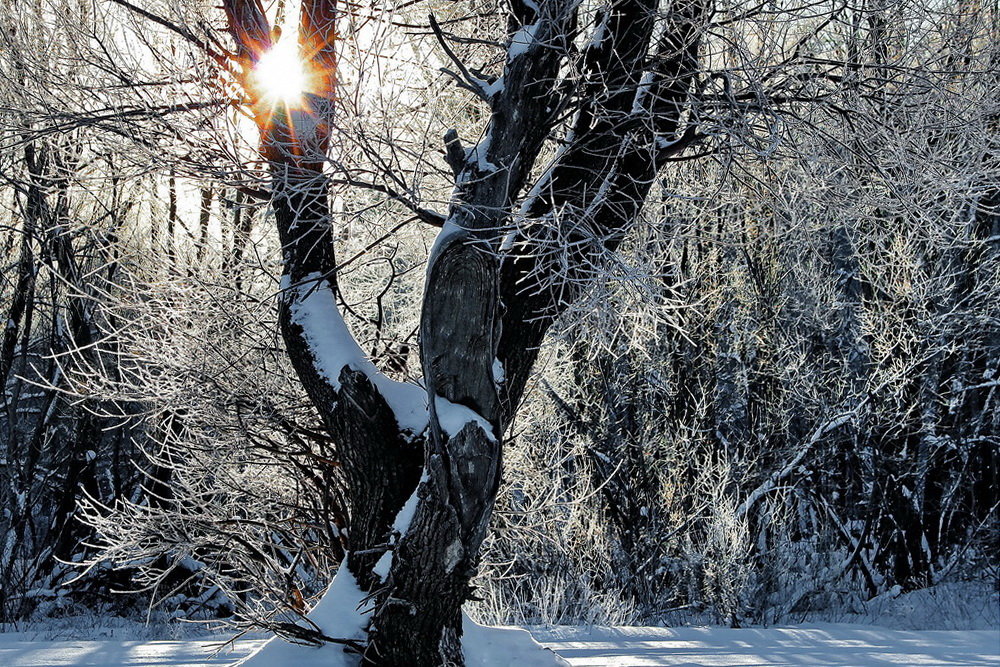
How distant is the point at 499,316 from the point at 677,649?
2771 millimetres

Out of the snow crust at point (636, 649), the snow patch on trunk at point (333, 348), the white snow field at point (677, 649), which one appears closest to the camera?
the snow patch on trunk at point (333, 348)

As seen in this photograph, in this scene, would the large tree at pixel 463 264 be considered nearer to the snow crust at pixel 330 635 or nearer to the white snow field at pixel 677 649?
the snow crust at pixel 330 635

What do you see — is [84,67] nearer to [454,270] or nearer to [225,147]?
[225,147]

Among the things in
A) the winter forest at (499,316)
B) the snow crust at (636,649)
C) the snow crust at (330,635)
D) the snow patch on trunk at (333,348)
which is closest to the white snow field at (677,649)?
the snow crust at (636,649)

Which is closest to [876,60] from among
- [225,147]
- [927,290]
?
[225,147]

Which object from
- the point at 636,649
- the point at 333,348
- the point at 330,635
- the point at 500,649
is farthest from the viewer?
the point at 636,649

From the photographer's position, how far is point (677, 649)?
591 centimetres

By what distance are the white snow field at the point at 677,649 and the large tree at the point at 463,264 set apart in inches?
33.3

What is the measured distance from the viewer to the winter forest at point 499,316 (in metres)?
4.40

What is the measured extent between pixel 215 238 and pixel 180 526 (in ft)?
7.70

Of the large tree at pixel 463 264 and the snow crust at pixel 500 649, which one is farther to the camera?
the snow crust at pixel 500 649

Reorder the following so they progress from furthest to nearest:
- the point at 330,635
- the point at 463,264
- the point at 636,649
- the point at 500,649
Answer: the point at 636,649 → the point at 500,649 → the point at 330,635 → the point at 463,264

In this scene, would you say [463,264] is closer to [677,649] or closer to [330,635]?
[330,635]

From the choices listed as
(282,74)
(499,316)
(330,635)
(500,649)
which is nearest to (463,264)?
(499,316)
